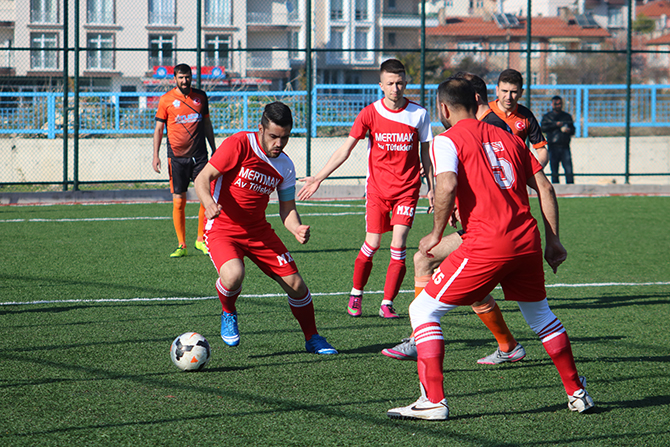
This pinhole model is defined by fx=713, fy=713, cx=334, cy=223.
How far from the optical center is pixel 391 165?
5906mm

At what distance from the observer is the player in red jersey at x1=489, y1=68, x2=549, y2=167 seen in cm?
591

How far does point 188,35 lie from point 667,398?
18409 mm

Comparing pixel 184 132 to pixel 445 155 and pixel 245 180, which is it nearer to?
pixel 245 180

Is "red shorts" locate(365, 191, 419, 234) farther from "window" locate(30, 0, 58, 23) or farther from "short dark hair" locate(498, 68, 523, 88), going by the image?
"window" locate(30, 0, 58, 23)

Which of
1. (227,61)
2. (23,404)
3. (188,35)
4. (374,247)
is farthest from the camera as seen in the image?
(227,61)

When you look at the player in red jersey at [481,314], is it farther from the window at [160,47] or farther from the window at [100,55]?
the window at [100,55]

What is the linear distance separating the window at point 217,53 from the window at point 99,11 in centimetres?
608

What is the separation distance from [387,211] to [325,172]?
0.63 metres

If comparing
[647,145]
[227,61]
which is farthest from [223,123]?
[647,145]

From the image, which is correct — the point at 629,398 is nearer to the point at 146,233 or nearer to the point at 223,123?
the point at 146,233

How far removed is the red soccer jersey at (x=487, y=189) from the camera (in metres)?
3.35

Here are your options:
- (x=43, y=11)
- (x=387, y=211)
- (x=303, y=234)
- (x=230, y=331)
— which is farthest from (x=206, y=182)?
(x=43, y=11)

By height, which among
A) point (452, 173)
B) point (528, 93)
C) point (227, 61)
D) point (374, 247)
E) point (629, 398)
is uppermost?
point (227, 61)

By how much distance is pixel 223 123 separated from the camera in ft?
56.0
